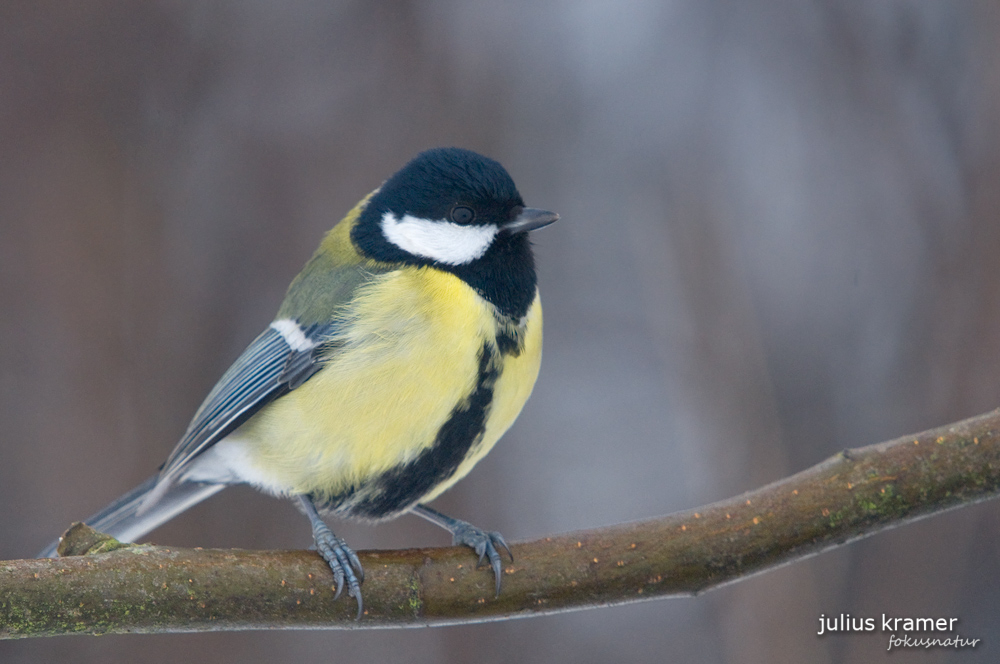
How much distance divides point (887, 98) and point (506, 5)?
1.06 metres

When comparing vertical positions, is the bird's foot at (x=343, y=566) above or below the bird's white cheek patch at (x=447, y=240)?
below

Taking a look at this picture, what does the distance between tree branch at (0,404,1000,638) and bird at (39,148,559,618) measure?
0.15 ft

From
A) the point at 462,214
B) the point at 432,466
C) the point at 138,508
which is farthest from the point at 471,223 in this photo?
the point at 138,508

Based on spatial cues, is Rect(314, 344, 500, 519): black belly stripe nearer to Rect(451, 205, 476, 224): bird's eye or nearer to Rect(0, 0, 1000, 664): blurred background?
Rect(451, 205, 476, 224): bird's eye

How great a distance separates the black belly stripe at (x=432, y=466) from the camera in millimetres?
1285

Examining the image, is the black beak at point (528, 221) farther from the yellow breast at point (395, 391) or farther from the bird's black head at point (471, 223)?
the yellow breast at point (395, 391)

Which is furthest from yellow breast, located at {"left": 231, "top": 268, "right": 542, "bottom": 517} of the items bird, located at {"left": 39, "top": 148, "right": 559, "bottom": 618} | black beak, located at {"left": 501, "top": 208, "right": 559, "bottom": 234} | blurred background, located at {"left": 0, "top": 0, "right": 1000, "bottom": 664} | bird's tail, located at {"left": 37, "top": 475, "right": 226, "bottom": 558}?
blurred background, located at {"left": 0, "top": 0, "right": 1000, "bottom": 664}

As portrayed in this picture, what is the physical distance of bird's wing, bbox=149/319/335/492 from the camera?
1.38 metres

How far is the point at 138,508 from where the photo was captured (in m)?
1.49

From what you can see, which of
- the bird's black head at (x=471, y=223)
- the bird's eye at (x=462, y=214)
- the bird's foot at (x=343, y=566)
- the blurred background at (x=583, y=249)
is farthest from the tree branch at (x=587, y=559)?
the blurred background at (x=583, y=249)

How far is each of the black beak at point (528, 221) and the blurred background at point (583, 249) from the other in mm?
957

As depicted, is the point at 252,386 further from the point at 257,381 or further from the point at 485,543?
the point at 485,543

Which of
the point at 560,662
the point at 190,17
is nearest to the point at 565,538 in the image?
the point at 560,662

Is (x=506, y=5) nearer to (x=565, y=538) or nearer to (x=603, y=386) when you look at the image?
(x=603, y=386)
